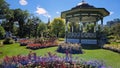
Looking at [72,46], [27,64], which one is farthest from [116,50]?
[27,64]

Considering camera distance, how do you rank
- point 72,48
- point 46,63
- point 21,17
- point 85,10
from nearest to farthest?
1. point 46,63
2. point 72,48
3. point 85,10
4. point 21,17

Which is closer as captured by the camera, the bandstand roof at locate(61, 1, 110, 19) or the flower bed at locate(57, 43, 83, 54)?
the flower bed at locate(57, 43, 83, 54)

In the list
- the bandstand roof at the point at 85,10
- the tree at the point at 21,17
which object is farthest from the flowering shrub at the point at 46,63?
the tree at the point at 21,17

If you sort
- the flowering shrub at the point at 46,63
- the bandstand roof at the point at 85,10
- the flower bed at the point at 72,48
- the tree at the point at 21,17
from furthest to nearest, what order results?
the tree at the point at 21,17
the bandstand roof at the point at 85,10
the flower bed at the point at 72,48
the flowering shrub at the point at 46,63

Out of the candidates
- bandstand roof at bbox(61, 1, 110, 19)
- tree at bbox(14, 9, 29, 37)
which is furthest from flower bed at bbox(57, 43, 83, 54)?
tree at bbox(14, 9, 29, 37)

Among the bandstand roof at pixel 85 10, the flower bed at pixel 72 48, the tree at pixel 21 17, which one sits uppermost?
the tree at pixel 21 17

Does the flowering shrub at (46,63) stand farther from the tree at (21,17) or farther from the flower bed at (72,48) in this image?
the tree at (21,17)

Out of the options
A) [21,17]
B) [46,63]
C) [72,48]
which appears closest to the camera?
[46,63]

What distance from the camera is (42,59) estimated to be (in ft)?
27.1

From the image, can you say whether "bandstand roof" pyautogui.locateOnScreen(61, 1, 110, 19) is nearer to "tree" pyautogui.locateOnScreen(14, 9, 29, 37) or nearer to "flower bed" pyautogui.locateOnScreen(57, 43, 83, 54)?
"flower bed" pyautogui.locateOnScreen(57, 43, 83, 54)

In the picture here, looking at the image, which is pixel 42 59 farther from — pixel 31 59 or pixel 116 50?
pixel 116 50

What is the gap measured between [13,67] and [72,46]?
10.3 meters

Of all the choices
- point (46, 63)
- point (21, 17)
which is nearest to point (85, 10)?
point (46, 63)

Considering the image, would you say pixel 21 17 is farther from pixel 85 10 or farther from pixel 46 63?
pixel 46 63
